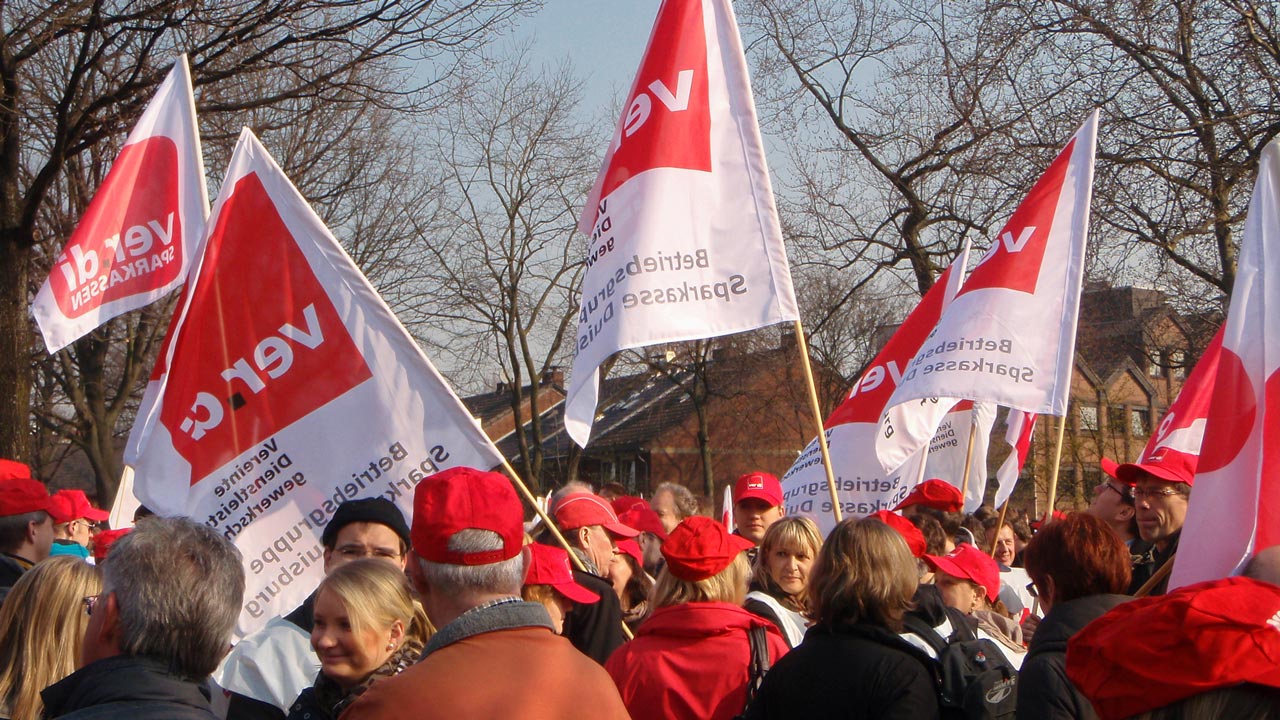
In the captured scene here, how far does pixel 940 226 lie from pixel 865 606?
18244 millimetres

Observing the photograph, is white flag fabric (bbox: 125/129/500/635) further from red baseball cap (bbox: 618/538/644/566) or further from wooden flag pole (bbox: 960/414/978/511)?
wooden flag pole (bbox: 960/414/978/511)

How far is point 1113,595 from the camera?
405 cm

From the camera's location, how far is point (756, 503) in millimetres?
7457

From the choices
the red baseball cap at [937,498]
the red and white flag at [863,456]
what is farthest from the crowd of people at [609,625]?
the red and white flag at [863,456]

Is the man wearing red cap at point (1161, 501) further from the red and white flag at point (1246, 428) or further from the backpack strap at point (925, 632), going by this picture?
the backpack strap at point (925, 632)

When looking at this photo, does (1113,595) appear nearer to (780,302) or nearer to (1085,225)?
(780,302)

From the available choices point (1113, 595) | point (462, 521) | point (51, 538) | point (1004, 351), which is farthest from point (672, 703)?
point (51, 538)

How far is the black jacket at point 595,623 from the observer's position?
551 centimetres

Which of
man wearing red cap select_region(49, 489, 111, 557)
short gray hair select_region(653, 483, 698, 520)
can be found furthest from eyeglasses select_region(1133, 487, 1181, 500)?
man wearing red cap select_region(49, 489, 111, 557)

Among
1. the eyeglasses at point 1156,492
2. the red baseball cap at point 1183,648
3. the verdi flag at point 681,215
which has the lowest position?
the eyeglasses at point 1156,492

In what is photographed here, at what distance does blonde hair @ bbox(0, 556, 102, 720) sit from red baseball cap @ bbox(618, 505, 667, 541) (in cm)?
390

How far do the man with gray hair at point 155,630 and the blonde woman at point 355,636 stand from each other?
0.47 metres

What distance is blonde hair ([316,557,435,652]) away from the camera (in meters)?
3.66

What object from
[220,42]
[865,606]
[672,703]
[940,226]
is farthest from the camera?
[940,226]
